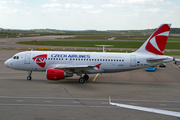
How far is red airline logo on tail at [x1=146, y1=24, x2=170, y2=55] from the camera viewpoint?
1205 inches

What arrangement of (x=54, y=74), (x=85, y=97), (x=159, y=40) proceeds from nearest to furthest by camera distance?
(x=85, y=97) → (x=54, y=74) → (x=159, y=40)

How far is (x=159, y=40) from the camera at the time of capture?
3080cm

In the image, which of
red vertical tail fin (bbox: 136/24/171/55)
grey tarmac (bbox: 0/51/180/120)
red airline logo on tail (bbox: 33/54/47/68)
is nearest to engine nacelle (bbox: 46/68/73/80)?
grey tarmac (bbox: 0/51/180/120)

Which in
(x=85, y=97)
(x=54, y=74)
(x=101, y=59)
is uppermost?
(x=101, y=59)

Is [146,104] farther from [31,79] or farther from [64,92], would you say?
[31,79]

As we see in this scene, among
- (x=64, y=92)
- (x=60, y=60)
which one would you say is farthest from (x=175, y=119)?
(x=60, y=60)

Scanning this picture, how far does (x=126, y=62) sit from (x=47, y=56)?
12.1 m

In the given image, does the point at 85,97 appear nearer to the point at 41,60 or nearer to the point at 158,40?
the point at 41,60

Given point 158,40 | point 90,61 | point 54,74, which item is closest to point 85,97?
point 54,74

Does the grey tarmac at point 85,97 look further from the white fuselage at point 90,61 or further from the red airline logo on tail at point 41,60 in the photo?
the red airline logo on tail at point 41,60

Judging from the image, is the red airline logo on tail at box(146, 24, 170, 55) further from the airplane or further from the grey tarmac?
the grey tarmac

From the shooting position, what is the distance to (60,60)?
31188mm

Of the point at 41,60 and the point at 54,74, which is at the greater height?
the point at 41,60

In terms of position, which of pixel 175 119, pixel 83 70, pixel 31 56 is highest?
pixel 31 56
